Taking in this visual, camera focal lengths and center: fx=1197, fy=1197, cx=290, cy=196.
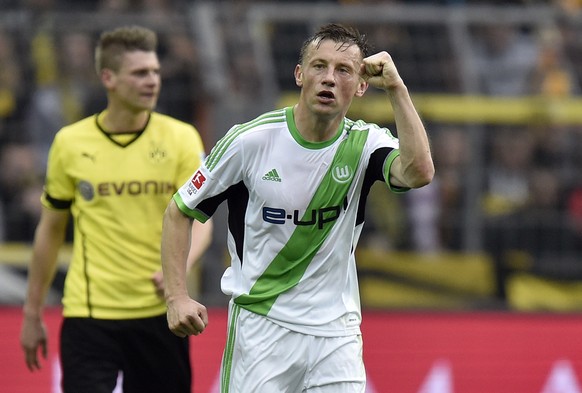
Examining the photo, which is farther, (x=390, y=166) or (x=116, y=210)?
(x=116, y=210)

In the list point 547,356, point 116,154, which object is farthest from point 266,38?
point 116,154

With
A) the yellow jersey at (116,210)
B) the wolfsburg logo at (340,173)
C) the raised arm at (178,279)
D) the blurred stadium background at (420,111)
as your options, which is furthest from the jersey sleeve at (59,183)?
the blurred stadium background at (420,111)

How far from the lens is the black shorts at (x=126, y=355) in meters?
5.73

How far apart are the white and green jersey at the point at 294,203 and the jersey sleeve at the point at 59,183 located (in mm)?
1332

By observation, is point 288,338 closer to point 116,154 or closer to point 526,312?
point 116,154

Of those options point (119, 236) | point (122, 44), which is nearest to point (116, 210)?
point (119, 236)

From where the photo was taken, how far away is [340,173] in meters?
4.70

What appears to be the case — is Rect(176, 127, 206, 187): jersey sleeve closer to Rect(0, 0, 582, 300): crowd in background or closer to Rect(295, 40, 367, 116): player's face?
Rect(295, 40, 367, 116): player's face

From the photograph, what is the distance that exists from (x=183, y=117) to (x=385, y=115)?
1667 millimetres

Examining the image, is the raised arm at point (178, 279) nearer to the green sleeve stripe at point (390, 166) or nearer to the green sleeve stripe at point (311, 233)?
the green sleeve stripe at point (311, 233)

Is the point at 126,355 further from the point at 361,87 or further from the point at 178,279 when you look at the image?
the point at 361,87

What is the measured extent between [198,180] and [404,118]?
2.98ft

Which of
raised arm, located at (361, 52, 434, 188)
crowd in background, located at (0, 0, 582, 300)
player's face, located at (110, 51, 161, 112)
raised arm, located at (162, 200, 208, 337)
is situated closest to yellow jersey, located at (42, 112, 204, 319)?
player's face, located at (110, 51, 161, 112)

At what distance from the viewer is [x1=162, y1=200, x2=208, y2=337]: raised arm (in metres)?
4.47
